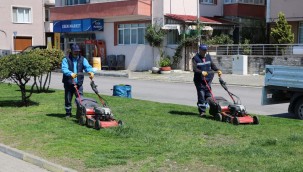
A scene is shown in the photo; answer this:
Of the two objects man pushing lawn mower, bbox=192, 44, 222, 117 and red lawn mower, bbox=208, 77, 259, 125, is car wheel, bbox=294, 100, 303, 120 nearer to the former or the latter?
red lawn mower, bbox=208, 77, 259, 125

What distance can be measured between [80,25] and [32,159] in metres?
31.2

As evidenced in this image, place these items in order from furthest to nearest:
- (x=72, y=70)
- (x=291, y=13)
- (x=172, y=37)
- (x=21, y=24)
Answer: (x=21, y=24), (x=172, y=37), (x=291, y=13), (x=72, y=70)

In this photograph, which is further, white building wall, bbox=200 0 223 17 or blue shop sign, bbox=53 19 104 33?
blue shop sign, bbox=53 19 104 33

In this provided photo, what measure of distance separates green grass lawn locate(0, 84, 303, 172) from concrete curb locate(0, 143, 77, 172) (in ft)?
0.57

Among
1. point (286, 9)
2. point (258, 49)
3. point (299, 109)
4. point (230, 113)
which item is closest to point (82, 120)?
point (230, 113)

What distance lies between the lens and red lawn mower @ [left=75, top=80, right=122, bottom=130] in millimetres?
9666

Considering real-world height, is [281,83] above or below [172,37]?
below

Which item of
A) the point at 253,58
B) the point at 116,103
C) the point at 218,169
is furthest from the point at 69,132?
the point at 253,58

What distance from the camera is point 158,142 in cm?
830

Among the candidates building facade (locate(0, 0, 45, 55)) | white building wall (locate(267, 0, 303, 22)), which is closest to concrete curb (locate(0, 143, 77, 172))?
white building wall (locate(267, 0, 303, 22))

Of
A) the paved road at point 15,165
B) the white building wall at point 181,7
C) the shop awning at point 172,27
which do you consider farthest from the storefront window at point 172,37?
the paved road at point 15,165

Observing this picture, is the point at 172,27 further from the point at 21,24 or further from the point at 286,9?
the point at 21,24

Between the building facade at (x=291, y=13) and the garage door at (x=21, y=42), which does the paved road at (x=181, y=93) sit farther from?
the garage door at (x=21, y=42)

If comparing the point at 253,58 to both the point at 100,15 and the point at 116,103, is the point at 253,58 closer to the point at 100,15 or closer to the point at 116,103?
the point at 100,15
